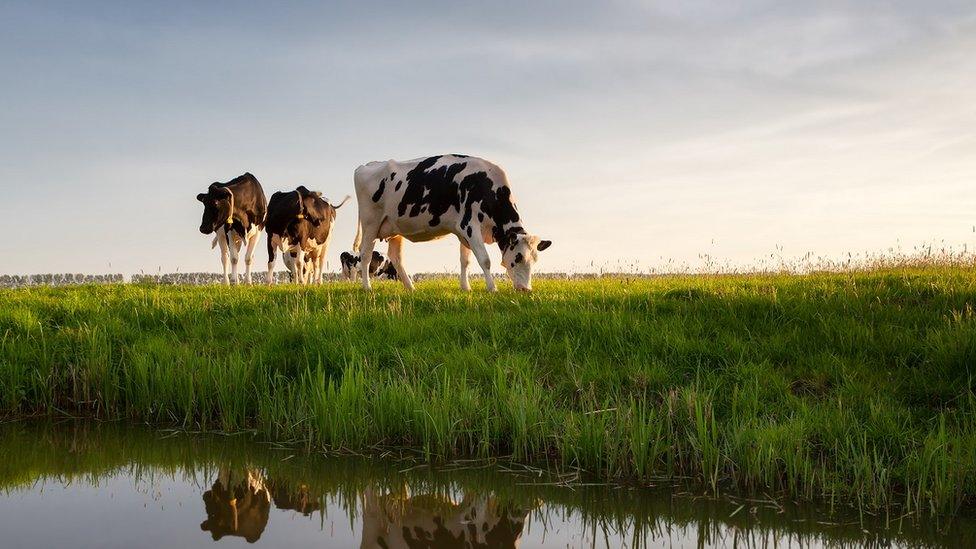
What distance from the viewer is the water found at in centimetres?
468

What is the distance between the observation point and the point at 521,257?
14.4 metres

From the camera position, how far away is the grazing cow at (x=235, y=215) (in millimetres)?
20875

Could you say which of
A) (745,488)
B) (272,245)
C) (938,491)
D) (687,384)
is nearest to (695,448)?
(745,488)

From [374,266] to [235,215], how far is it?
252 inches

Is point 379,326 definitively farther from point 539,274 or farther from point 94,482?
point 539,274

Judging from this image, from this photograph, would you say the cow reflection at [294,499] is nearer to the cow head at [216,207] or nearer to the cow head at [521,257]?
the cow head at [521,257]

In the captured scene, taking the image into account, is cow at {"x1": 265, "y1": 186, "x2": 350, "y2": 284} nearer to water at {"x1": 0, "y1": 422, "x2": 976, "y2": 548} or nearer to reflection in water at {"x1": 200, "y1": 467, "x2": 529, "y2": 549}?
water at {"x1": 0, "y1": 422, "x2": 976, "y2": 548}

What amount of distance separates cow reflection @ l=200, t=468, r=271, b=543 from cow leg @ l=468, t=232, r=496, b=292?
8388mm

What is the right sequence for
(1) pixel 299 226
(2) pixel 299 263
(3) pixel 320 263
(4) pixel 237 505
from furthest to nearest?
(3) pixel 320 263, (2) pixel 299 263, (1) pixel 299 226, (4) pixel 237 505

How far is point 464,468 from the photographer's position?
20.4 ft

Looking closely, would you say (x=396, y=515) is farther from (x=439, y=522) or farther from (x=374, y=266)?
(x=374, y=266)

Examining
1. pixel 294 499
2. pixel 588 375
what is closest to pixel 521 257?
pixel 588 375

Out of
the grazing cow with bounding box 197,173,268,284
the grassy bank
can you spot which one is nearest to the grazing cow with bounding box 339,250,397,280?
the grazing cow with bounding box 197,173,268,284

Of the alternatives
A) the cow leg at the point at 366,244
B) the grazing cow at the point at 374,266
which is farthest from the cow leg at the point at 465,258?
the grazing cow at the point at 374,266
